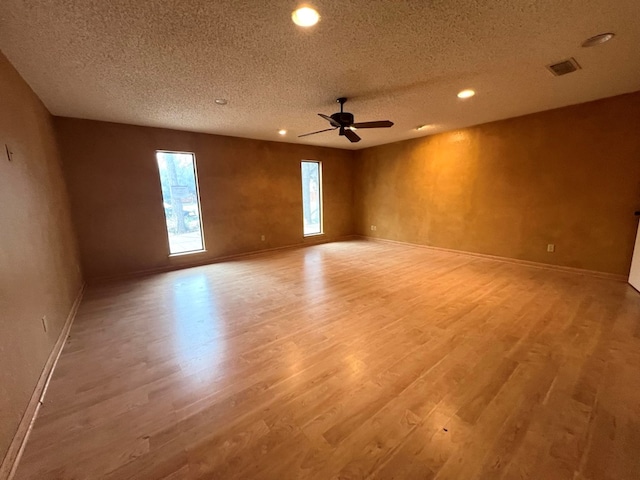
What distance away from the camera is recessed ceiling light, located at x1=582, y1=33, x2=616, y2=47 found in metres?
2.05

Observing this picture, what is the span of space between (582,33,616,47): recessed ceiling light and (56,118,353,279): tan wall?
499cm

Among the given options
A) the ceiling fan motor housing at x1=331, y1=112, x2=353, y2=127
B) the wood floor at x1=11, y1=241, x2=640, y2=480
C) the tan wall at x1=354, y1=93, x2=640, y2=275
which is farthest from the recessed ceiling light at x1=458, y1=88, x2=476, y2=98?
the wood floor at x1=11, y1=241, x2=640, y2=480

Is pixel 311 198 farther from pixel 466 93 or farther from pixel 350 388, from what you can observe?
pixel 350 388

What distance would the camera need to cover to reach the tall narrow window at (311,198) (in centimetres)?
667

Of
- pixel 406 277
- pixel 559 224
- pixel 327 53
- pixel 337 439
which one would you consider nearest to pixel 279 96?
pixel 327 53

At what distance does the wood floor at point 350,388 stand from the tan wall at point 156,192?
1.39m

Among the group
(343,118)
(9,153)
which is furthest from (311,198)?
(9,153)

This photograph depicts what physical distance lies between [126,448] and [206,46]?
9.10ft

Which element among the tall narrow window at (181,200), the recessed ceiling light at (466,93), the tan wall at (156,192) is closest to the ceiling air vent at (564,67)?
the recessed ceiling light at (466,93)

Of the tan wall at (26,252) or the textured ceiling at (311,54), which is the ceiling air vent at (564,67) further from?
the tan wall at (26,252)

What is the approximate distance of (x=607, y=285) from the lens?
349 cm

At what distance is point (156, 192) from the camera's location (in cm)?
456

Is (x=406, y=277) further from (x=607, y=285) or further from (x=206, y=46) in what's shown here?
(x=206, y=46)

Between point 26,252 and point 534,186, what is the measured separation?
20.9 feet
